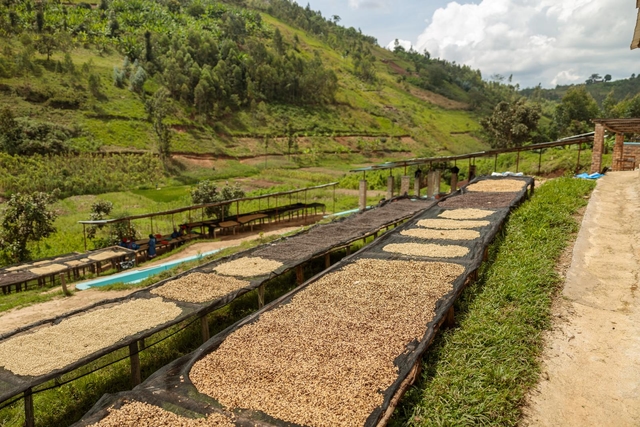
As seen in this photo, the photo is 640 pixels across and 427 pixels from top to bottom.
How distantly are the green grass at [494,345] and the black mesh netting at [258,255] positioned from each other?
2852mm

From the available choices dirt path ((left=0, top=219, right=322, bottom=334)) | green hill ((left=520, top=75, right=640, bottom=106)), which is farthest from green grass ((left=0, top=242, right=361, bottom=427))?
green hill ((left=520, top=75, right=640, bottom=106))

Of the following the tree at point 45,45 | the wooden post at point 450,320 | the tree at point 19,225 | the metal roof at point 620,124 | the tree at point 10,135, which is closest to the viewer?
the wooden post at point 450,320

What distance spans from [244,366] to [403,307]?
6.55 ft

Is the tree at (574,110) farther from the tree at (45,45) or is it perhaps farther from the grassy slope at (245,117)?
the tree at (45,45)

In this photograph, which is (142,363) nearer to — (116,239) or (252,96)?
(116,239)

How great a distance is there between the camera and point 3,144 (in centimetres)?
2481

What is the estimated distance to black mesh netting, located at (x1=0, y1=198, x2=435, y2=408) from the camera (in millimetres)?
4051

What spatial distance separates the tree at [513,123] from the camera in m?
34.0

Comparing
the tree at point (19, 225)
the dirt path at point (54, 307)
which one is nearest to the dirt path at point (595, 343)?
the dirt path at point (54, 307)

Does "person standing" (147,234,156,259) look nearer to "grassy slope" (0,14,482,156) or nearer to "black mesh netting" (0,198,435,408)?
"black mesh netting" (0,198,435,408)

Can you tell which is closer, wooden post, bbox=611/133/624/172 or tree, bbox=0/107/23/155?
wooden post, bbox=611/133/624/172

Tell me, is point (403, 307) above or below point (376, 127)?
below

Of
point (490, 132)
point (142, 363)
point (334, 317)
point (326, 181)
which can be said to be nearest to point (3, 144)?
point (326, 181)

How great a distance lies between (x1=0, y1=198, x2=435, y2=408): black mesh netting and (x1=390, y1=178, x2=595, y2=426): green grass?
2852 mm
